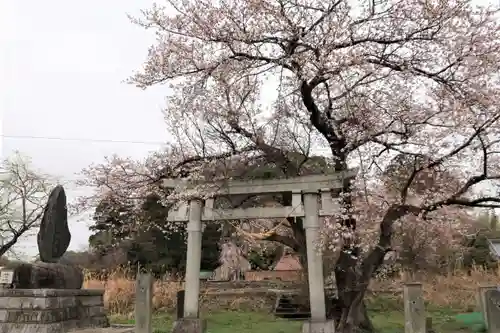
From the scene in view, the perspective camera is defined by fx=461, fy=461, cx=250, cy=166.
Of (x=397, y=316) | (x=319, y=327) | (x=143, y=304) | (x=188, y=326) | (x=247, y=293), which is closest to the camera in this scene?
(x=143, y=304)

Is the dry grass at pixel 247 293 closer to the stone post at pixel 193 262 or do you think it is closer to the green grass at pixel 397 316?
the green grass at pixel 397 316

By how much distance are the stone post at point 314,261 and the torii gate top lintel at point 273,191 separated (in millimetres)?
130

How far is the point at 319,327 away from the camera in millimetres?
8609

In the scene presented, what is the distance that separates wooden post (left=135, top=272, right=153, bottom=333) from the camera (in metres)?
7.63

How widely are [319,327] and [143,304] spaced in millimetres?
Answer: 3278

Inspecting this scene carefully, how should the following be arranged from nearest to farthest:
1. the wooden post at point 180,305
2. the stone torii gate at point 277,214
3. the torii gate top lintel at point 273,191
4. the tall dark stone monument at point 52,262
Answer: the tall dark stone monument at point 52,262
the stone torii gate at point 277,214
the torii gate top lintel at point 273,191
the wooden post at point 180,305

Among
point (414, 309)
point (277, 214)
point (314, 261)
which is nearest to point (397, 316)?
point (314, 261)

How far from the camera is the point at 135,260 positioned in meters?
23.1

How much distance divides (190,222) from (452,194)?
5325mm

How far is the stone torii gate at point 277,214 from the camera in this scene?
9070 mm

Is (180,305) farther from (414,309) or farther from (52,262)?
(414,309)

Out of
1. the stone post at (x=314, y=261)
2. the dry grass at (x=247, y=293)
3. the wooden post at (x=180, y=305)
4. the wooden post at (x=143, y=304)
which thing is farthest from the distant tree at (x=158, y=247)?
the wooden post at (x=143, y=304)

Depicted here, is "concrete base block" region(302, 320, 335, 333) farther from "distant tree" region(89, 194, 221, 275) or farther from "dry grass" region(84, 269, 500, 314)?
"distant tree" region(89, 194, 221, 275)

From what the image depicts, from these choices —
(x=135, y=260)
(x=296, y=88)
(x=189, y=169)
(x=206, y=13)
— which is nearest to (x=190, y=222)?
(x=189, y=169)
